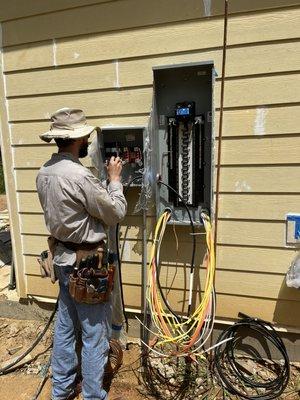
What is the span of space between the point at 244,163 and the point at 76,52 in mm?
1470

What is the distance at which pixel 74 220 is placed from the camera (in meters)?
2.22

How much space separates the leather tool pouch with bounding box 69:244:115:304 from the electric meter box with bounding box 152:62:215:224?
26.3 inches

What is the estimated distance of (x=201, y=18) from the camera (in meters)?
2.54

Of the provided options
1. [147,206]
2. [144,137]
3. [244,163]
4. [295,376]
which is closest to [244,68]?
[244,163]

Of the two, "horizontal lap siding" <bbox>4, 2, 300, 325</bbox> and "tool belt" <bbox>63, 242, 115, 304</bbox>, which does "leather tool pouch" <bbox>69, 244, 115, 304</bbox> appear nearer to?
"tool belt" <bbox>63, 242, 115, 304</bbox>

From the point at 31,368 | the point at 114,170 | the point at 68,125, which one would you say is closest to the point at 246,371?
the point at 31,368

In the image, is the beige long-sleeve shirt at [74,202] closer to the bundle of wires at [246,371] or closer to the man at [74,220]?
the man at [74,220]

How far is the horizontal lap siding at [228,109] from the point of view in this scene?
2.48 meters

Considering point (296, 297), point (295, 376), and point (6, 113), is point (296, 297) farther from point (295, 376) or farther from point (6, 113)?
point (6, 113)

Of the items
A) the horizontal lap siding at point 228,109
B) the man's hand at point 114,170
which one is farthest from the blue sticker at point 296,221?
the man's hand at point 114,170

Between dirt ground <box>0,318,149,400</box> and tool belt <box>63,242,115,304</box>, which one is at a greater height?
tool belt <box>63,242,115,304</box>

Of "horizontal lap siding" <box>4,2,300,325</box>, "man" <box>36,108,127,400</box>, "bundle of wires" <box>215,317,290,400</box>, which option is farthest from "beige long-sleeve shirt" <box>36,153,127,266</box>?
"bundle of wires" <box>215,317,290,400</box>

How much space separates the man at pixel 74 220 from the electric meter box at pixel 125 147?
31 centimetres

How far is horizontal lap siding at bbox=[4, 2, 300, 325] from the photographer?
8.13 feet
